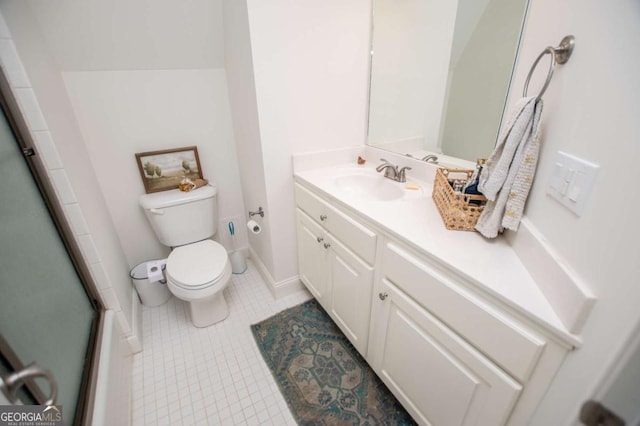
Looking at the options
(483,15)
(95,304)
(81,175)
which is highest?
(483,15)

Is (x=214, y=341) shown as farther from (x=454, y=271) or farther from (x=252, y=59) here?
(x=252, y=59)

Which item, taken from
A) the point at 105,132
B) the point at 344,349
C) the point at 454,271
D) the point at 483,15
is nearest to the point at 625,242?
the point at 454,271

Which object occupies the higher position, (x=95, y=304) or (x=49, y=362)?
(x=49, y=362)

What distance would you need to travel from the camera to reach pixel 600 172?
557mm

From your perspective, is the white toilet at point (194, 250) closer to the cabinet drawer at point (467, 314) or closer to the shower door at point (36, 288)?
the shower door at point (36, 288)

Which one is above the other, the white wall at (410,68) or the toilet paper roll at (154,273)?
the white wall at (410,68)

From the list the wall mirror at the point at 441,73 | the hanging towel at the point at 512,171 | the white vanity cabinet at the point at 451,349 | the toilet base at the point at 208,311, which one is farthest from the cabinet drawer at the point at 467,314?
the toilet base at the point at 208,311

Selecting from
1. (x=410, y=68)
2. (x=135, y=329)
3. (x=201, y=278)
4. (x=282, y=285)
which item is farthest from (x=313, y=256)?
(x=410, y=68)

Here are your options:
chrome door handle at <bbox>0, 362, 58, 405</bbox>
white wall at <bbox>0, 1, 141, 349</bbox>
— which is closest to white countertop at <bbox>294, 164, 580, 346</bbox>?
chrome door handle at <bbox>0, 362, 58, 405</bbox>

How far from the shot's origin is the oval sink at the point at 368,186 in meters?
1.50

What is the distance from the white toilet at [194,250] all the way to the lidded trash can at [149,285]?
15 cm

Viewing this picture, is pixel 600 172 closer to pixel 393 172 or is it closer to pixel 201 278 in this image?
pixel 393 172

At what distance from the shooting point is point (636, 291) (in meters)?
0.44

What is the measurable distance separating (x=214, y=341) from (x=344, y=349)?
0.76 metres
